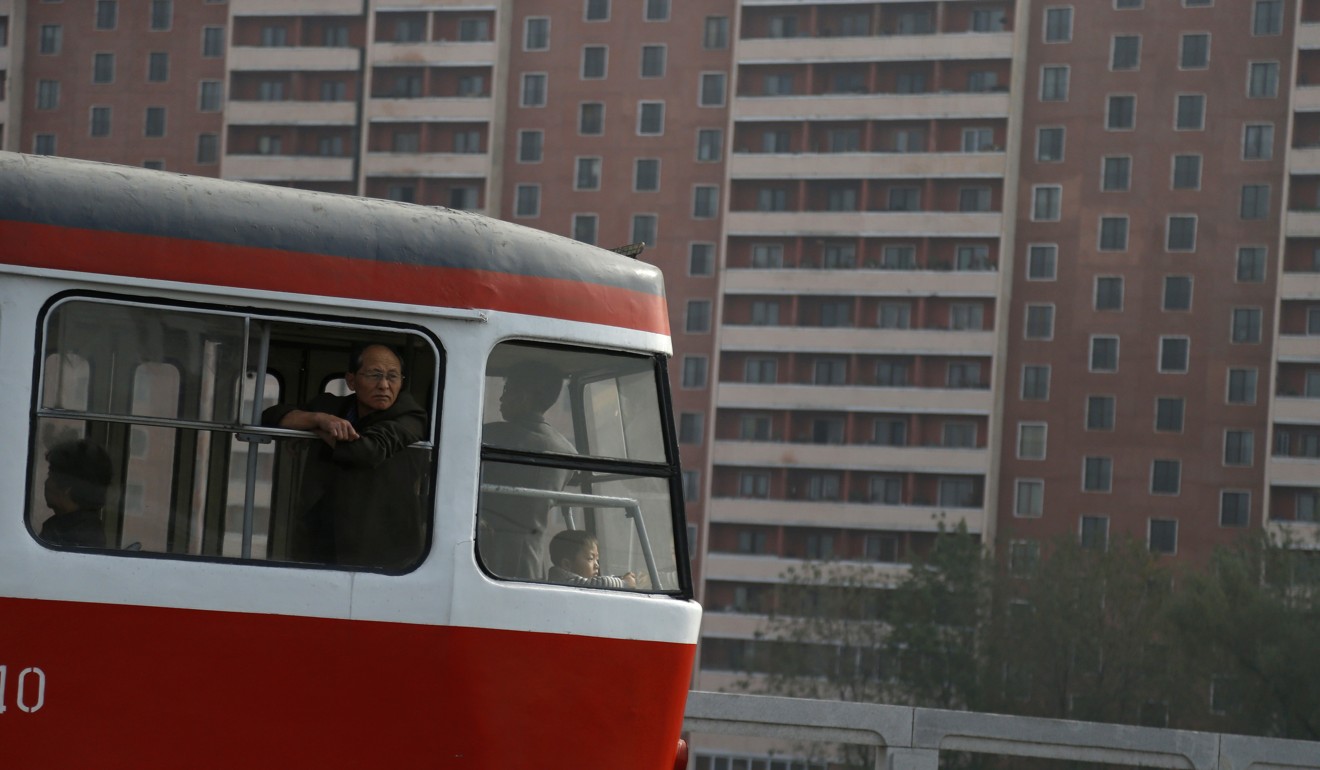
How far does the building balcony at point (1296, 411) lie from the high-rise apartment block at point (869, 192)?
21 centimetres

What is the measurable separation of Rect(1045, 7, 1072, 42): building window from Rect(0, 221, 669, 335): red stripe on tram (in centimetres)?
7129

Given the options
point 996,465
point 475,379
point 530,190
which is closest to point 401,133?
point 530,190

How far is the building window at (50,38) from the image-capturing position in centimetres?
8100

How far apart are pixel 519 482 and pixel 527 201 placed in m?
72.2

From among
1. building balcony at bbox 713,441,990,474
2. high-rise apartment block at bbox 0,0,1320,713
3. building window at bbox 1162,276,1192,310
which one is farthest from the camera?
building balcony at bbox 713,441,990,474

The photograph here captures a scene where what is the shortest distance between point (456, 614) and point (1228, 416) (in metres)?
68.7

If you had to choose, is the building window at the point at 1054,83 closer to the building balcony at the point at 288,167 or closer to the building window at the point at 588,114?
the building window at the point at 588,114

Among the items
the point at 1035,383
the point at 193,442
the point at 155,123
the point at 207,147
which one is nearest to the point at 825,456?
the point at 1035,383

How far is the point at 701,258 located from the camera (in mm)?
75062

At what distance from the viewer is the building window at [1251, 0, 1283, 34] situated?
70.6 meters

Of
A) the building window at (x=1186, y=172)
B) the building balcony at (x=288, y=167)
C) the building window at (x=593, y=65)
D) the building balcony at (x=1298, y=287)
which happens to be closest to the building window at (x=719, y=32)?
A: the building window at (x=593, y=65)


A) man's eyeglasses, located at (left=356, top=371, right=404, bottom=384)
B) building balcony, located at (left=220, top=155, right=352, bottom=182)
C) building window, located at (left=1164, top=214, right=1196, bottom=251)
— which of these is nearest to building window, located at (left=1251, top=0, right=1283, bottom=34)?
building window, located at (left=1164, top=214, right=1196, bottom=251)

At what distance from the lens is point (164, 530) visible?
16.3 feet

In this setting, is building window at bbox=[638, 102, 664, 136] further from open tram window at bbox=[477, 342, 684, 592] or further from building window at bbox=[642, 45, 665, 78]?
open tram window at bbox=[477, 342, 684, 592]
